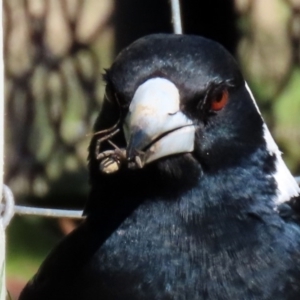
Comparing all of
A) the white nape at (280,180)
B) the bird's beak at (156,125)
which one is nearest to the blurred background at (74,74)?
the white nape at (280,180)

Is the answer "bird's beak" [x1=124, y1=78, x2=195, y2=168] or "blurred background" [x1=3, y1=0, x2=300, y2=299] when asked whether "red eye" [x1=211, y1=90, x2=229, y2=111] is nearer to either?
"bird's beak" [x1=124, y1=78, x2=195, y2=168]

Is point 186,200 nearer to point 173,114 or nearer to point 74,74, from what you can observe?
point 173,114

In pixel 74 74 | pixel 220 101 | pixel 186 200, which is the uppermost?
pixel 220 101

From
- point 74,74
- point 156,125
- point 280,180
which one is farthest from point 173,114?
point 74,74

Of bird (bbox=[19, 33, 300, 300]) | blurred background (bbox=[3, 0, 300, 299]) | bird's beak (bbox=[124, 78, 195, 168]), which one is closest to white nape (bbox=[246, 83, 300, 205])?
bird (bbox=[19, 33, 300, 300])

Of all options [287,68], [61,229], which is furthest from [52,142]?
[287,68]

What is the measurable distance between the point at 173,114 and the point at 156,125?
0.04 meters

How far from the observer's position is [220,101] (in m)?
1.11

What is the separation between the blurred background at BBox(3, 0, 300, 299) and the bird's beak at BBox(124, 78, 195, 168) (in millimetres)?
837

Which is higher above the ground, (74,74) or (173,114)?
(173,114)

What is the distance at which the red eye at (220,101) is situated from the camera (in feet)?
3.60

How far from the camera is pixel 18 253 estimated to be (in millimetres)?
2021

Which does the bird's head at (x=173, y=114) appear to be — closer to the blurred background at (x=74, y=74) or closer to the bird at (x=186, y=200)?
the bird at (x=186, y=200)

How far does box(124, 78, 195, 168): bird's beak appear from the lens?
0.99 meters
